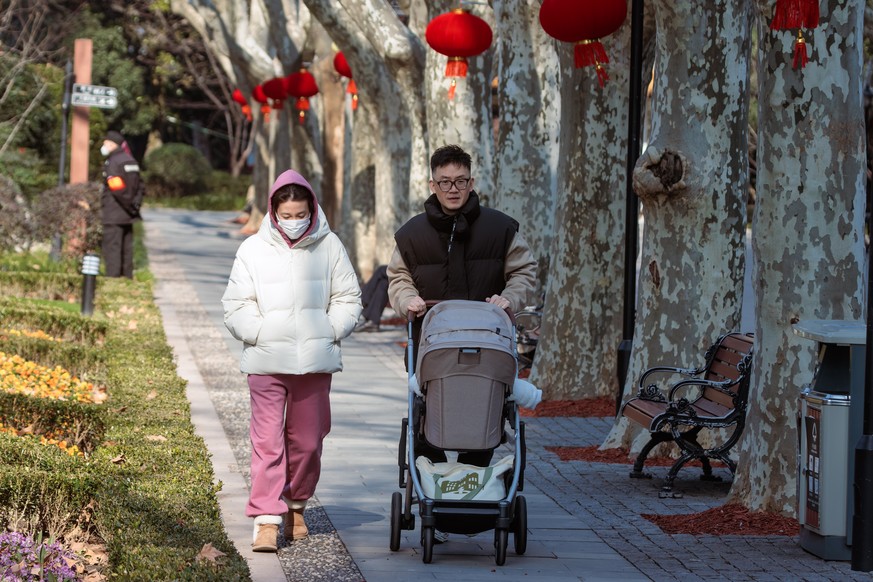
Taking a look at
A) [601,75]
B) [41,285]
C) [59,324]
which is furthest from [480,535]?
[41,285]

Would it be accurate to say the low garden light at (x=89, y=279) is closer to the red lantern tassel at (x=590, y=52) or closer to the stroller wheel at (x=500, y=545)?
the red lantern tassel at (x=590, y=52)

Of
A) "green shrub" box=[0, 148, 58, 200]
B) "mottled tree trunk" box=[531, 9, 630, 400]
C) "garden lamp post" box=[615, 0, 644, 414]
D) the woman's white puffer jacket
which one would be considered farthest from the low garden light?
"green shrub" box=[0, 148, 58, 200]

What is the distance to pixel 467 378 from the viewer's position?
21.5 feet

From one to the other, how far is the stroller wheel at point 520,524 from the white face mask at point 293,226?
162 cm

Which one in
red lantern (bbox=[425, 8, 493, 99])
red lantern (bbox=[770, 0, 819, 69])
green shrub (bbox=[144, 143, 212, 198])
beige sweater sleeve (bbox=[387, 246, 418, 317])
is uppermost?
green shrub (bbox=[144, 143, 212, 198])

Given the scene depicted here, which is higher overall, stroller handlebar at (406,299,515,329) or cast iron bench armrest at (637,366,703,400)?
stroller handlebar at (406,299,515,329)

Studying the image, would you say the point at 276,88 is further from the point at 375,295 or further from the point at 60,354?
the point at 60,354

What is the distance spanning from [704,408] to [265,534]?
3541 millimetres

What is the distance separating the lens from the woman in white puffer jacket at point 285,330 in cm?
688

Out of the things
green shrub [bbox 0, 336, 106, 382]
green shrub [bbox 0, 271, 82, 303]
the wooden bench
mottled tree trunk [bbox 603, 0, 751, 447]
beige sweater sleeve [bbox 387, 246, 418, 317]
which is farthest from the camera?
green shrub [bbox 0, 271, 82, 303]

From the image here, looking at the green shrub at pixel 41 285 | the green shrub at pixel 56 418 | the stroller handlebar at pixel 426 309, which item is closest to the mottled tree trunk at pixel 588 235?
the green shrub at pixel 56 418

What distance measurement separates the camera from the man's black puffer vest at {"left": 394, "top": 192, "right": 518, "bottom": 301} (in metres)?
7.11

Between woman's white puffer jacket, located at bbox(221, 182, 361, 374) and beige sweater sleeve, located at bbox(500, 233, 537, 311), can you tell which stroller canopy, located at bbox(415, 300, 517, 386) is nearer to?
beige sweater sleeve, located at bbox(500, 233, 537, 311)

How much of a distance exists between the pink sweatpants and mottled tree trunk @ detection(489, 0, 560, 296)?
7615 mm
